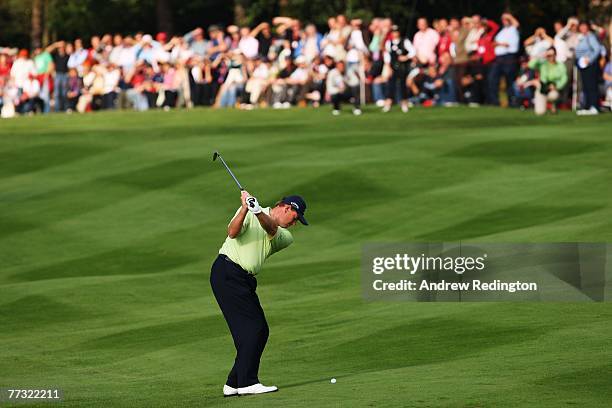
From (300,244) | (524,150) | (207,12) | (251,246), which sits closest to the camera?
(251,246)

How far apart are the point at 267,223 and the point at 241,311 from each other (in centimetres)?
95

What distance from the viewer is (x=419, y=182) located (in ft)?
104

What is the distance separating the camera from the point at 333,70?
42.4 metres

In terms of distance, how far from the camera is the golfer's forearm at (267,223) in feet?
46.1

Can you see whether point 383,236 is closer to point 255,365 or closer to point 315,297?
point 315,297

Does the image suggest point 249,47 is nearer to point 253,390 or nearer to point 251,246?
point 251,246

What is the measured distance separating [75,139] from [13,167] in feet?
12.2

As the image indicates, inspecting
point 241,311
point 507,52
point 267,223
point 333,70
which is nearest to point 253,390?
point 241,311

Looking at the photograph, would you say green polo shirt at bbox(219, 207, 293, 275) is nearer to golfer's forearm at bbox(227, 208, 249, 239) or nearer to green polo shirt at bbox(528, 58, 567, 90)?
golfer's forearm at bbox(227, 208, 249, 239)

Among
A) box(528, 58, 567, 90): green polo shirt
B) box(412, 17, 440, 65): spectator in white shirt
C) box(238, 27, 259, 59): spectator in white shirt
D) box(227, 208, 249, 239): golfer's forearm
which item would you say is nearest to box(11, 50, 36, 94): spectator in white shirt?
box(238, 27, 259, 59): spectator in white shirt

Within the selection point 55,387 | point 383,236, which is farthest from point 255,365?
point 383,236

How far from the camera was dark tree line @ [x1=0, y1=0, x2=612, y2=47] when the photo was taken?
58.3 m

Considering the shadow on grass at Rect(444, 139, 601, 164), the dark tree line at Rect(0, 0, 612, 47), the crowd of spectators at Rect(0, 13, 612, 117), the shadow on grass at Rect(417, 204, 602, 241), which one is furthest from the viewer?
the dark tree line at Rect(0, 0, 612, 47)

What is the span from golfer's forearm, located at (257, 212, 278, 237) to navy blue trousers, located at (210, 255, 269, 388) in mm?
532
